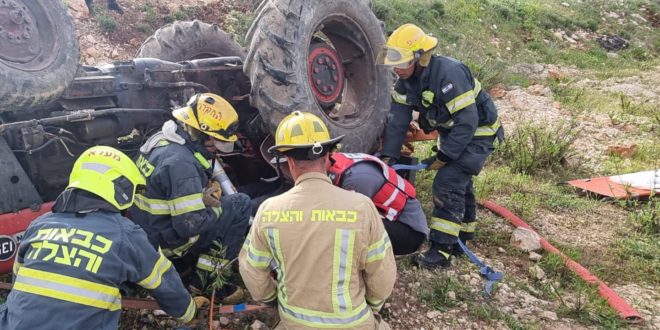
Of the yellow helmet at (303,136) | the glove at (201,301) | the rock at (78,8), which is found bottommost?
the glove at (201,301)

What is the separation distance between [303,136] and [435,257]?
6.25ft

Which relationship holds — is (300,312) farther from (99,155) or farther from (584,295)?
(584,295)

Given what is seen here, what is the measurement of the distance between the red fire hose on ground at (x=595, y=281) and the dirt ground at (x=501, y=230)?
0.09m

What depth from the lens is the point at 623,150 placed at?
674 centimetres

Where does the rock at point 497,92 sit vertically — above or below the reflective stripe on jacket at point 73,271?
below

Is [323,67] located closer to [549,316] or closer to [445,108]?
[445,108]

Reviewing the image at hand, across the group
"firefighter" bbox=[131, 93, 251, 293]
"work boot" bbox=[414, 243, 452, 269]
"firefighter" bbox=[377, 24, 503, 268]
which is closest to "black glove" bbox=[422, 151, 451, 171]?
"firefighter" bbox=[377, 24, 503, 268]

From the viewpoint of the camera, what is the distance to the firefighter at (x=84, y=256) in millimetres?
1846

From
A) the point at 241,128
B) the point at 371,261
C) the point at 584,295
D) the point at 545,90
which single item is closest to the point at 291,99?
the point at 241,128

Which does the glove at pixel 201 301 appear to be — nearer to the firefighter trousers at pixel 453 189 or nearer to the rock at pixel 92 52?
the firefighter trousers at pixel 453 189

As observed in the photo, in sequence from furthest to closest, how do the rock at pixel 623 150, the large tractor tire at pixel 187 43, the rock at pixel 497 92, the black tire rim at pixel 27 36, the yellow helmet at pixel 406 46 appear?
the rock at pixel 497 92 → the rock at pixel 623 150 → the large tractor tire at pixel 187 43 → the yellow helmet at pixel 406 46 → the black tire rim at pixel 27 36

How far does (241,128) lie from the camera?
374 cm

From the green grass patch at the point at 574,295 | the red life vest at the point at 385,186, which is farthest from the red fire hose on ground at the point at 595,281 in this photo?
the red life vest at the point at 385,186

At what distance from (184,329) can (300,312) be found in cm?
67
